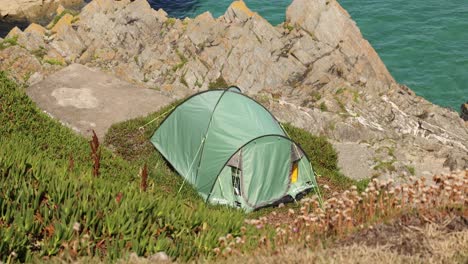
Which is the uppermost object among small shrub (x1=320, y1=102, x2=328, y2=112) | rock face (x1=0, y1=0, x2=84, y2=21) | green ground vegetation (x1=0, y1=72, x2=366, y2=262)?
green ground vegetation (x1=0, y1=72, x2=366, y2=262)

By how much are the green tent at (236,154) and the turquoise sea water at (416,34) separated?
30131 mm

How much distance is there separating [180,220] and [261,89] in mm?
25759

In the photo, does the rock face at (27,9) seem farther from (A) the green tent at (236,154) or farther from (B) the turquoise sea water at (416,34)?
(A) the green tent at (236,154)

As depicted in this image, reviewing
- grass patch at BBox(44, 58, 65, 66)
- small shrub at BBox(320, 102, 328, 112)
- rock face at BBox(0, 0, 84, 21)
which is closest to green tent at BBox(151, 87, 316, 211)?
small shrub at BBox(320, 102, 328, 112)

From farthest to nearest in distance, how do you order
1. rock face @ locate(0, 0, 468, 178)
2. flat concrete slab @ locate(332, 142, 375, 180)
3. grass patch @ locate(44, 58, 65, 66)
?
grass patch @ locate(44, 58, 65, 66)
rock face @ locate(0, 0, 468, 178)
flat concrete slab @ locate(332, 142, 375, 180)

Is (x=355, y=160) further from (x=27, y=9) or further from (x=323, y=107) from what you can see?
(x=27, y=9)

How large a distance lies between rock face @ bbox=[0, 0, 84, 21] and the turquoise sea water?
10447 millimetres

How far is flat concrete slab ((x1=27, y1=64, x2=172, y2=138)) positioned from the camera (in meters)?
21.4

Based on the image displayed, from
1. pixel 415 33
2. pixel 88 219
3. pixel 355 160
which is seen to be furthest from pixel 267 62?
pixel 88 219

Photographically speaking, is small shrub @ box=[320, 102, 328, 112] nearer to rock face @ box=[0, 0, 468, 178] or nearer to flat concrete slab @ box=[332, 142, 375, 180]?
rock face @ box=[0, 0, 468, 178]

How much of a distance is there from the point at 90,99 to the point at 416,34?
3958 centimetres

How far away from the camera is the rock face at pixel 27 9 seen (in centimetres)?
5209

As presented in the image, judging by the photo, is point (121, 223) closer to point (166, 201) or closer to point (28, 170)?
point (166, 201)

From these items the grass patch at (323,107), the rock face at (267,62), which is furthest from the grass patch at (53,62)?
the grass patch at (323,107)
